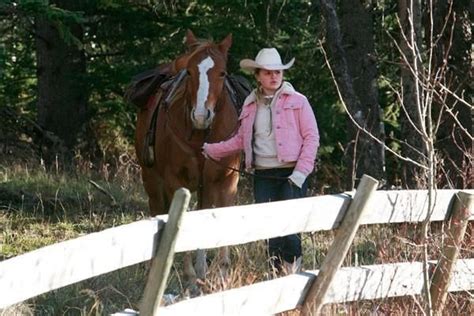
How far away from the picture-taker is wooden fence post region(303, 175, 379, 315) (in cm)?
630

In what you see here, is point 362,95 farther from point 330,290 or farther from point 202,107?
point 330,290

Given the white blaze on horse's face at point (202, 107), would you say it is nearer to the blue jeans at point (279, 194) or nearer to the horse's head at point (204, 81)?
the horse's head at point (204, 81)

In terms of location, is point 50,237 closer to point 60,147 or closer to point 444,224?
point 444,224

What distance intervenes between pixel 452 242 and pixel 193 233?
241 cm

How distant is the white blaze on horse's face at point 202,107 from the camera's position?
30.0ft

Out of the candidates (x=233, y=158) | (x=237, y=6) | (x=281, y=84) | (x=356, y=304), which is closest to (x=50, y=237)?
(x=233, y=158)

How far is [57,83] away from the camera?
19188 mm

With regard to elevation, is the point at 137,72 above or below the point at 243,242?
below

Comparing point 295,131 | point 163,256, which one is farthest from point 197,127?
point 163,256

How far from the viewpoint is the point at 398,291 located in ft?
23.0

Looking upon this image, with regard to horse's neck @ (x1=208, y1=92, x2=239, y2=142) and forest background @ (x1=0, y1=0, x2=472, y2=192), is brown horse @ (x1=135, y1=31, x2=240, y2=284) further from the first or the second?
forest background @ (x1=0, y1=0, x2=472, y2=192)

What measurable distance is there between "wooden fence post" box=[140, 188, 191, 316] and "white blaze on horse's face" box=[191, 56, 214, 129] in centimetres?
401

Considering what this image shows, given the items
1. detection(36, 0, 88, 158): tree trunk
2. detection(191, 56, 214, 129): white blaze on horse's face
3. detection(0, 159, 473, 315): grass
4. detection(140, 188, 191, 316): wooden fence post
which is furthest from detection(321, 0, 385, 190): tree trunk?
detection(140, 188, 191, 316): wooden fence post

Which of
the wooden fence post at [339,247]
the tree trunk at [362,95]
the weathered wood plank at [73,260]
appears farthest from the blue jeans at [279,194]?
the tree trunk at [362,95]
